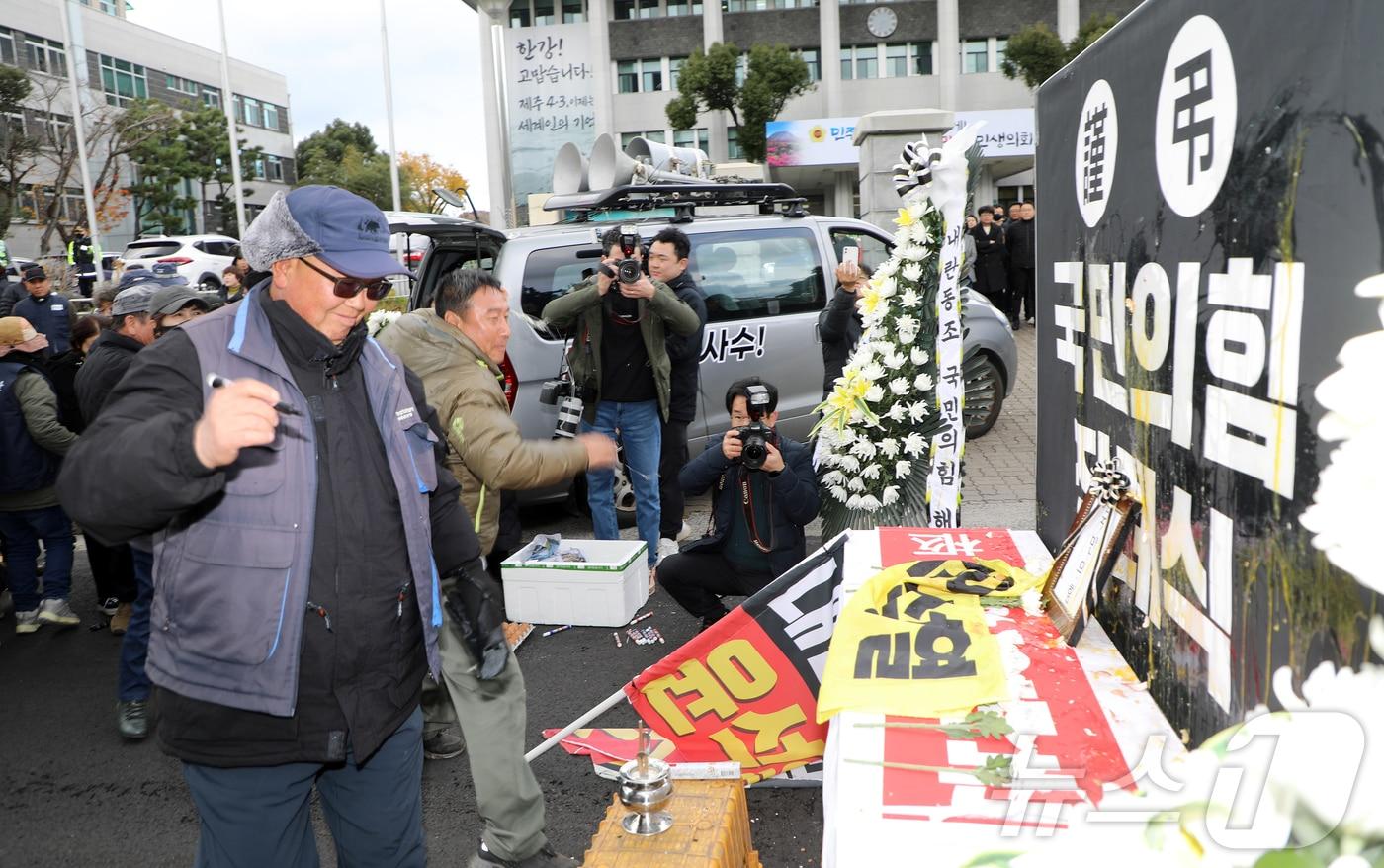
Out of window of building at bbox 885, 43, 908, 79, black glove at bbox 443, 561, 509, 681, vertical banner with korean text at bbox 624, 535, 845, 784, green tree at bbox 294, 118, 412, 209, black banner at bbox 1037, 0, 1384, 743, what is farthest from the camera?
green tree at bbox 294, 118, 412, 209

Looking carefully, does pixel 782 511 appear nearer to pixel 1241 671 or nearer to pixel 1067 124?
pixel 1067 124

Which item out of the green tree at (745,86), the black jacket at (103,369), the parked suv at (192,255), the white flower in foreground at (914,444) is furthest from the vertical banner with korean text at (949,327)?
the green tree at (745,86)

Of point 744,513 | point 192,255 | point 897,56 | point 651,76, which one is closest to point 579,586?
point 744,513

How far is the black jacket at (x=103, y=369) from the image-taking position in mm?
4789

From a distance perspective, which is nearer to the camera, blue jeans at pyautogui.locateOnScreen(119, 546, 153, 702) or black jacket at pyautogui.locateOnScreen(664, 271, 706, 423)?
blue jeans at pyautogui.locateOnScreen(119, 546, 153, 702)

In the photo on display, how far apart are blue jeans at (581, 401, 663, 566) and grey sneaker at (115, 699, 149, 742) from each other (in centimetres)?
246

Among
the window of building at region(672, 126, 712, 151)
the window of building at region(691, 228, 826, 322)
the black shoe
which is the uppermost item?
the window of building at region(672, 126, 712, 151)

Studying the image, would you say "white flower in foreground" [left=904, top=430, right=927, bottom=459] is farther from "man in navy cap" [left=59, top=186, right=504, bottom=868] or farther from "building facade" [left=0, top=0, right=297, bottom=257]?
"building facade" [left=0, top=0, right=297, bottom=257]

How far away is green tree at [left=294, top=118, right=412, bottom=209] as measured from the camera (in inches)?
1953

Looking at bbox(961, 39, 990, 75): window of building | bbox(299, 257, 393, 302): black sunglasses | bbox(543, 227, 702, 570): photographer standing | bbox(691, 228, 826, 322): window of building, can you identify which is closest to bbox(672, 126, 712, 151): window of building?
bbox(961, 39, 990, 75): window of building

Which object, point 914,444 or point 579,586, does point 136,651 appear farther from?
point 914,444

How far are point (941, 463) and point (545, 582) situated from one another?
2125 millimetres

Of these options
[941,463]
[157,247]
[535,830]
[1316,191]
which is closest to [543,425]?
[941,463]

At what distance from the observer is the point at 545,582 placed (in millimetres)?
5430
